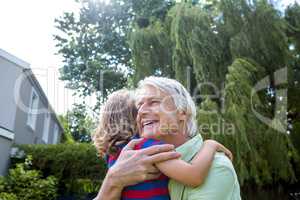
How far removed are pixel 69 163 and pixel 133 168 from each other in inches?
385

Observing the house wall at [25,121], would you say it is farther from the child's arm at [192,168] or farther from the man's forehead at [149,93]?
the child's arm at [192,168]

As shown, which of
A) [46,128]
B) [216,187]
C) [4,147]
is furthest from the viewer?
[46,128]

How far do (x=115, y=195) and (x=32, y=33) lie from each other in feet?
46.2

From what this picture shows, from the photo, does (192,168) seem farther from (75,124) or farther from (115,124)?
(75,124)

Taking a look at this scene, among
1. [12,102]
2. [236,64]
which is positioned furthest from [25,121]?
[236,64]

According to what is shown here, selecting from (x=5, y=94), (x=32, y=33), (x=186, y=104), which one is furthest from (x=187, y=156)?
(x=32, y=33)

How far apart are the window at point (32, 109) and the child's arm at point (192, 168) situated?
1208 centimetres

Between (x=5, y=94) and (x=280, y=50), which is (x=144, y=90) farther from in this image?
(x=5, y=94)

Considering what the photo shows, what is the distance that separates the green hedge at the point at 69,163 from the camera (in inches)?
425

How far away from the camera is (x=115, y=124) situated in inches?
71.4

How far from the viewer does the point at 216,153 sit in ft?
4.68

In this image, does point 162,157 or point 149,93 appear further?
point 149,93

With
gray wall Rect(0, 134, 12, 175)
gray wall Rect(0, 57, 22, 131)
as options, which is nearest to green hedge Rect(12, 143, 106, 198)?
gray wall Rect(0, 134, 12, 175)

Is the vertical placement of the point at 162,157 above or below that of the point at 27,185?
above
